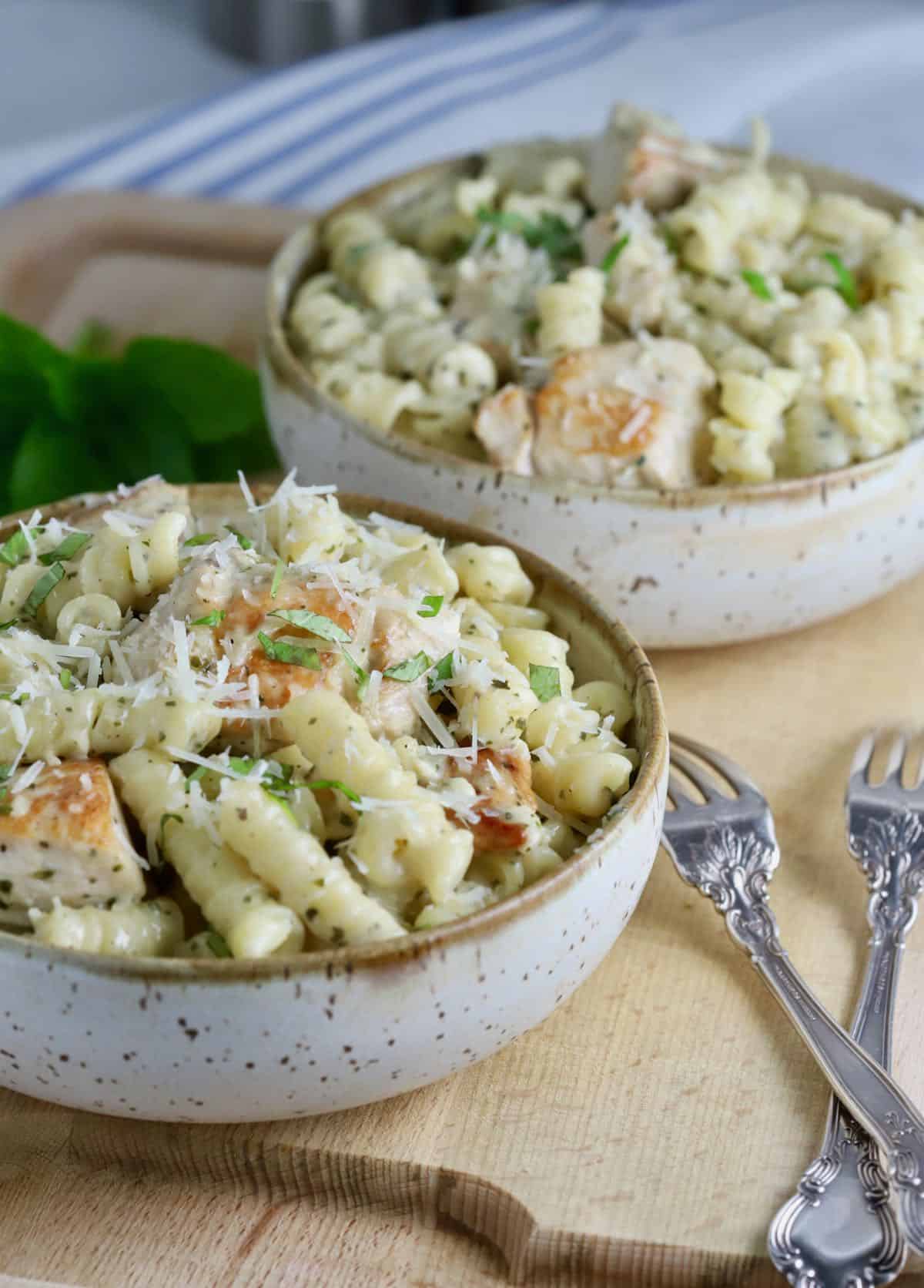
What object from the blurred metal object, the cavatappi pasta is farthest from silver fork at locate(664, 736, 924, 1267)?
the blurred metal object

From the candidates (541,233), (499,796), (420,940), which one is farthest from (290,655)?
(541,233)

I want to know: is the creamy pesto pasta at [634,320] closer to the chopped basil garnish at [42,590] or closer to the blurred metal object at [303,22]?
the chopped basil garnish at [42,590]

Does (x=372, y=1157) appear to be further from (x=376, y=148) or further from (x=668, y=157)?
(x=376, y=148)

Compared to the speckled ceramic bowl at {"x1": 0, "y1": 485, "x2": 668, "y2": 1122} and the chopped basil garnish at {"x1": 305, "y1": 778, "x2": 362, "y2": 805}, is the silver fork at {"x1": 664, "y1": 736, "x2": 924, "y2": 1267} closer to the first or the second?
the speckled ceramic bowl at {"x1": 0, "y1": 485, "x2": 668, "y2": 1122}

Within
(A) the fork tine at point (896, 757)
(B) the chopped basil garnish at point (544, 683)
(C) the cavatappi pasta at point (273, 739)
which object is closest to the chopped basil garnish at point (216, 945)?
(C) the cavatappi pasta at point (273, 739)

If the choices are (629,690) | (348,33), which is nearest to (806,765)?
(629,690)

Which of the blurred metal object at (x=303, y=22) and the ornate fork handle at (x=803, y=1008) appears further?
the blurred metal object at (x=303, y=22)
